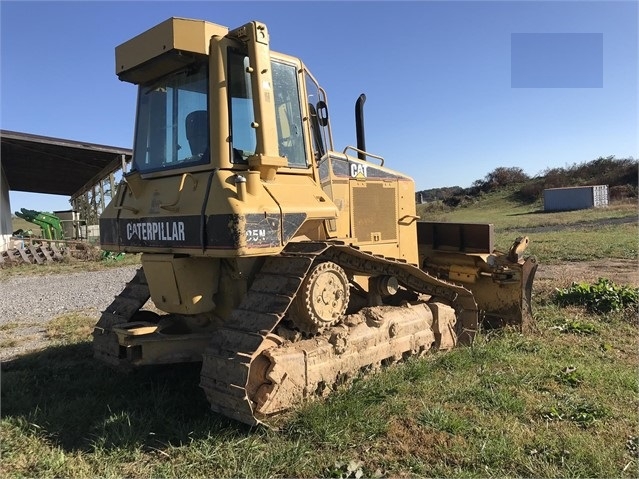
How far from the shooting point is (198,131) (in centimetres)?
451

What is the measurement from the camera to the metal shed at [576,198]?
117 feet

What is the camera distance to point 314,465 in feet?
11.8

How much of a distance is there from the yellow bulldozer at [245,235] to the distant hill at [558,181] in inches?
1548

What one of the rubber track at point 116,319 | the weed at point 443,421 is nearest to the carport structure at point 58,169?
the rubber track at point 116,319

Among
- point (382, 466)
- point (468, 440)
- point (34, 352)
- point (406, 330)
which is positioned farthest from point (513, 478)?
point (34, 352)

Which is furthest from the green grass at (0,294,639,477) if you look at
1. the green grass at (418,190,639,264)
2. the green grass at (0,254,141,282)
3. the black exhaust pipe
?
the green grass at (0,254,141,282)

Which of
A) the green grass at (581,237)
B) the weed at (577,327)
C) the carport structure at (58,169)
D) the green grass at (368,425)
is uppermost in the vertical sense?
the carport structure at (58,169)

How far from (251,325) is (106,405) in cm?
171

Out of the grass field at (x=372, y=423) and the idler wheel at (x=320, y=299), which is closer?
the grass field at (x=372, y=423)

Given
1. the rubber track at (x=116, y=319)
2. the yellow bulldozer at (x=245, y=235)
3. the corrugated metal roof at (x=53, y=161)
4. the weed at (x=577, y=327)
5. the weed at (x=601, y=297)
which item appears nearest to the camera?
the yellow bulldozer at (x=245, y=235)

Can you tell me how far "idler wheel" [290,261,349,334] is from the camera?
4.33m

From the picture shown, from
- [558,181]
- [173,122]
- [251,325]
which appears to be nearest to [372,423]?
[251,325]

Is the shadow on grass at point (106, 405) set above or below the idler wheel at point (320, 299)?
below

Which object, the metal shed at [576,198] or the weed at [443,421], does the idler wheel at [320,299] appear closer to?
the weed at [443,421]
